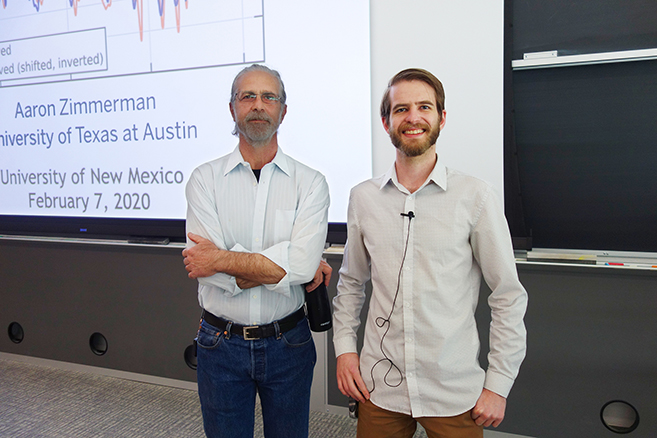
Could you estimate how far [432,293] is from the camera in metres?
1.21

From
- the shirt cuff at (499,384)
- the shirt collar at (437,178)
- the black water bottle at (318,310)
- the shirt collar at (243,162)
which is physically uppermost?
the shirt collar at (243,162)

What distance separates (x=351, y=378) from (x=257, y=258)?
1.44 ft

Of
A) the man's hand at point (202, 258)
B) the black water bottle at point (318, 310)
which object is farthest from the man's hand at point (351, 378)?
the man's hand at point (202, 258)

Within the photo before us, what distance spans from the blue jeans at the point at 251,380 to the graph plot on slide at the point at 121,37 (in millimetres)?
1684

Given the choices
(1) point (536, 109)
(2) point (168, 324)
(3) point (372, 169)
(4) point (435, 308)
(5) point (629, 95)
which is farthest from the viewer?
(2) point (168, 324)

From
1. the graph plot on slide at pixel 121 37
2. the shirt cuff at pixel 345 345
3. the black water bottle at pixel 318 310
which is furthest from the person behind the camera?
the graph plot on slide at pixel 121 37

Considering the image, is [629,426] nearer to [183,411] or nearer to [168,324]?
[183,411]

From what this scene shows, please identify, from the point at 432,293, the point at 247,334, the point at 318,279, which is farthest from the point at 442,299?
the point at 247,334

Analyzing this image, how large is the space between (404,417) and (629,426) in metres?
1.51

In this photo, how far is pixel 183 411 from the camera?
8.68 feet

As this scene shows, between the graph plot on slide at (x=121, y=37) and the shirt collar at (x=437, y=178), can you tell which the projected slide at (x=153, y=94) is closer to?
the graph plot on slide at (x=121, y=37)

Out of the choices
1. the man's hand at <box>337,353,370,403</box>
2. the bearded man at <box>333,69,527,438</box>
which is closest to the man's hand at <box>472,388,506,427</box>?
the bearded man at <box>333,69,527,438</box>

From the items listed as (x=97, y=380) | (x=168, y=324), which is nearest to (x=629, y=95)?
(x=168, y=324)

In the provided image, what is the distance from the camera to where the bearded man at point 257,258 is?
144 cm
